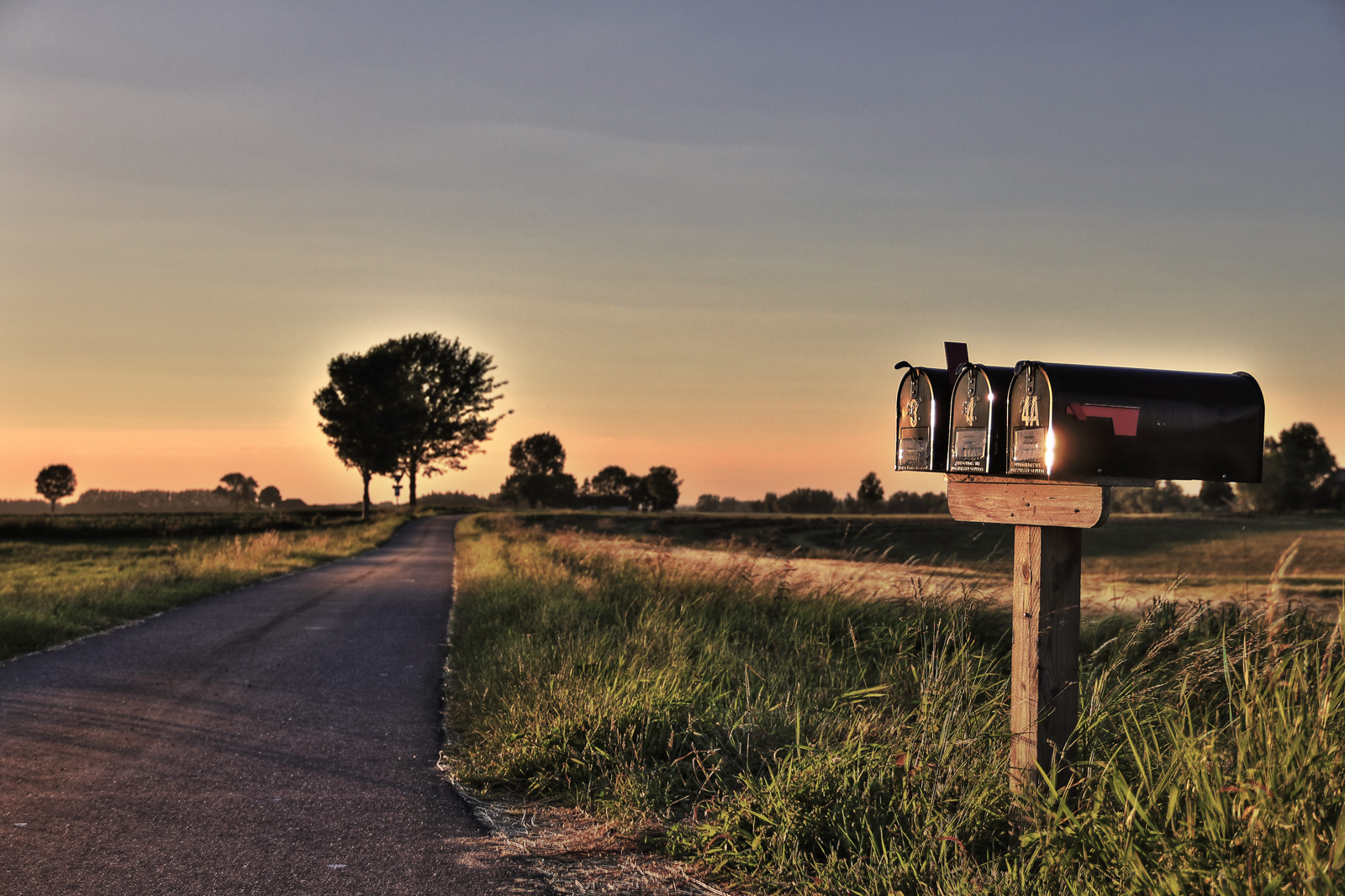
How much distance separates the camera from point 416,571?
21703 millimetres

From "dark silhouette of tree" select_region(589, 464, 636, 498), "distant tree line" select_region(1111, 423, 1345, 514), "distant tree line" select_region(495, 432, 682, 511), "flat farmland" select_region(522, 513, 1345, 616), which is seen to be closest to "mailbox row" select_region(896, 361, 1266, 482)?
"flat farmland" select_region(522, 513, 1345, 616)

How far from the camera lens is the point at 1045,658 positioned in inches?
144

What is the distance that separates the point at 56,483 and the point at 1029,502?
141762 mm

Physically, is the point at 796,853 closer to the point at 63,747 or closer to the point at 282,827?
the point at 282,827

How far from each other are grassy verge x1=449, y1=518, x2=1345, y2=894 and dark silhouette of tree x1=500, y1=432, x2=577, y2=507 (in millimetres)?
92724

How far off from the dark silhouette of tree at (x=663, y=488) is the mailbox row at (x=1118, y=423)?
94287 mm

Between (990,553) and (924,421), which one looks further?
(990,553)

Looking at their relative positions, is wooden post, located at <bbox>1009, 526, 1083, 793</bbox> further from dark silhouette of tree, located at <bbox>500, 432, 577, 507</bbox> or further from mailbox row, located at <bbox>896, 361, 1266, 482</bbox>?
dark silhouette of tree, located at <bbox>500, 432, 577, 507</bbox>

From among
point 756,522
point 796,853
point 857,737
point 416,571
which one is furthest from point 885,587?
point 756,522

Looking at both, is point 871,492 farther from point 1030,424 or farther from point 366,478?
point 1030,424

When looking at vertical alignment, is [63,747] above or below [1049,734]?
below

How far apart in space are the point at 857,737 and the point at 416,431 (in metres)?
64.4

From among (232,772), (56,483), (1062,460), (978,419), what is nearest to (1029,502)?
(1062,460)

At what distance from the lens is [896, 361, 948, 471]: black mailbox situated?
4.18 m
